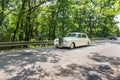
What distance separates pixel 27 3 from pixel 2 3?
577 centimetres

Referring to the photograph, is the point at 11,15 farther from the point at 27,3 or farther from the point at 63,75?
the point at 63,75

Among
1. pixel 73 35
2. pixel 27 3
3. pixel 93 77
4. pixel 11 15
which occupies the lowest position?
pixel 93 77

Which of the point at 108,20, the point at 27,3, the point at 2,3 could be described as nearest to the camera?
the point at 2,3

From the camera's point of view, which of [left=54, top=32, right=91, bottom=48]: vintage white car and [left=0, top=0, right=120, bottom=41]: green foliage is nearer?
[left=54, top=32, right=91, bottom=48]: vintage white car

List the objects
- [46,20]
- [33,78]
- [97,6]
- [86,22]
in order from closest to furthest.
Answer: [33,78] → [46,20] → [97,6] → [86,22]

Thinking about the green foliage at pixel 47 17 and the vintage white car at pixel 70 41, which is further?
the green foliage at pixel 47 17

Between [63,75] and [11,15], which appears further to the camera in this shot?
[11,15]

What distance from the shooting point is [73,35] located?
17156 millimetres

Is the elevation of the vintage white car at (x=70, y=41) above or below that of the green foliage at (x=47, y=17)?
below

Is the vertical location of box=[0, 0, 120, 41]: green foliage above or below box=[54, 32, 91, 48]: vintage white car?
above

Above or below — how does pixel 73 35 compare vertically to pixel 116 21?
below

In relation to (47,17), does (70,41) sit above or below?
below

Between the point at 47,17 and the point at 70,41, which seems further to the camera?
the point at 47,17

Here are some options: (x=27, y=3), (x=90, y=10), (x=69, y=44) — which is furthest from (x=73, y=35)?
(x=90, y=10)
